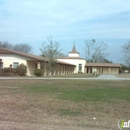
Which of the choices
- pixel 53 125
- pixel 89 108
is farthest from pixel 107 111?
pixel 53 125

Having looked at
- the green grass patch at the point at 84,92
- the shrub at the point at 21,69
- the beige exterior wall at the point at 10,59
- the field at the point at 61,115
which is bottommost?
the field at the point at 61,115

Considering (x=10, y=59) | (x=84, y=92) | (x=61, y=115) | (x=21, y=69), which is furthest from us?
(x=10, y=59)

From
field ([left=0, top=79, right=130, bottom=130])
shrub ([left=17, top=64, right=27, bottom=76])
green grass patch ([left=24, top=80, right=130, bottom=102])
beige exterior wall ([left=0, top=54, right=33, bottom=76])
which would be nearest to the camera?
field ([left=0, top=79, right=130, bottom=130])

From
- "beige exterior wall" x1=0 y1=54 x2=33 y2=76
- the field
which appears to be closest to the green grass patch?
the field

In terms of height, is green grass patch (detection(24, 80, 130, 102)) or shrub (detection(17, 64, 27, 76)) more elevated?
shrub (detection(17, 64, 27, 76))

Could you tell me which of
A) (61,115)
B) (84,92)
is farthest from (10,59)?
(61,115)

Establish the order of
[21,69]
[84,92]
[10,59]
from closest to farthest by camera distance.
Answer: [84,92], [21,69], [10,59]

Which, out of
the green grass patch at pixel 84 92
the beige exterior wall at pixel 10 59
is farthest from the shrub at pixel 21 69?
the green grass patch at pixel 84 92

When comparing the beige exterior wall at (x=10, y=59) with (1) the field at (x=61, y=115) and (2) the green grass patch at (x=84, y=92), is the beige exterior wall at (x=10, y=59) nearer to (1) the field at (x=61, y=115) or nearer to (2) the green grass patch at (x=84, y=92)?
(2) the green grass patch at (x=84, y=92)

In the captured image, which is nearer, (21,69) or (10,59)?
(21,69)

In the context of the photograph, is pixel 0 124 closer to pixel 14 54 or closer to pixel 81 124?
pixel 81 124

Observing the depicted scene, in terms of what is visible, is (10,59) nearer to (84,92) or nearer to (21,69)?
(21,69)

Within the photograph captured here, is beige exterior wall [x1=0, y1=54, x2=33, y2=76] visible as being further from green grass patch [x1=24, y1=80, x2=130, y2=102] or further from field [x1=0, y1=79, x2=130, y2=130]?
field [x1=0, y1=79, x2=130, y2=130]

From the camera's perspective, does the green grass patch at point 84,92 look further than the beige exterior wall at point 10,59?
No
